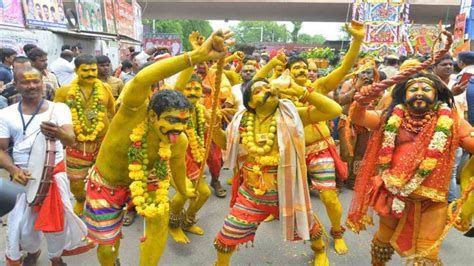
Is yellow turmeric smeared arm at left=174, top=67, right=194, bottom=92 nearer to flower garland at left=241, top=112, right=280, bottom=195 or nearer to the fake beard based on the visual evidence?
flower garland at left=241, top=112, right=280, bottom=195

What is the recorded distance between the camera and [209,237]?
14.3 feet

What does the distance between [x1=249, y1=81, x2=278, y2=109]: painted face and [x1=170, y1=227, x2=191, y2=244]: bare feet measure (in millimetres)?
1900

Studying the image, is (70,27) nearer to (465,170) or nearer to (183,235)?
(183,235)

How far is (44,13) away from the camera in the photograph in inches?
445

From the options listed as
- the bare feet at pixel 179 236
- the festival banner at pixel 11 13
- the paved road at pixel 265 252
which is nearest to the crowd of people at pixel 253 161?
the paved road at pixel 265 252

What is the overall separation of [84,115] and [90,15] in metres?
11.8

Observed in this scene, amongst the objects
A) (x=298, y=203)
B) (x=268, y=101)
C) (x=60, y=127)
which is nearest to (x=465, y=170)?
(x=298, y=203)

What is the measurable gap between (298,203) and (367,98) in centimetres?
97

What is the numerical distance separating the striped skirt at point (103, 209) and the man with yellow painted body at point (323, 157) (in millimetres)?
1858

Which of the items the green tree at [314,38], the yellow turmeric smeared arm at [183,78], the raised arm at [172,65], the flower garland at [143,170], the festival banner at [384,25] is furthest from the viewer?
the green tree at [314,38]

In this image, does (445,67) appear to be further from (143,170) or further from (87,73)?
(87,73)

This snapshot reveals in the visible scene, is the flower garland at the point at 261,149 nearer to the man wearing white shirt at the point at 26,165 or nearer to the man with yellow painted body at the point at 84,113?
the man wearing white shirt at the point at 26,165

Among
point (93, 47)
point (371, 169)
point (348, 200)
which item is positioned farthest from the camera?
point (93, 47)

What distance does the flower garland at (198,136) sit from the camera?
399 cm
